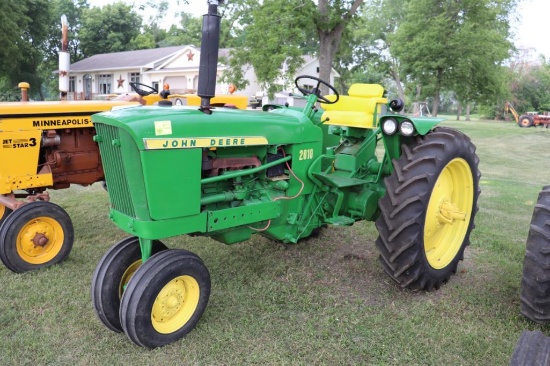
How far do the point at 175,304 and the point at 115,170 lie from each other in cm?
91

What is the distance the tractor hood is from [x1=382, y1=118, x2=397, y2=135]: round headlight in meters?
0.58

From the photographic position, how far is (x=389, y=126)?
11.8 feet

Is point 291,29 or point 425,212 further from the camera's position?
point 291,29

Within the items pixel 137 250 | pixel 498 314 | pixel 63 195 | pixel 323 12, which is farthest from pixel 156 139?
pixel 323 12

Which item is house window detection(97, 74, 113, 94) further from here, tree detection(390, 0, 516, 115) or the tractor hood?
the tractor hood

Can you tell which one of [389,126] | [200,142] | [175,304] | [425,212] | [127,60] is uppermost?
[127,60]

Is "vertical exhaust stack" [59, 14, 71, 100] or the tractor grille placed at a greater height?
"vertical exhaust stack" [59, 14, 71, 100]

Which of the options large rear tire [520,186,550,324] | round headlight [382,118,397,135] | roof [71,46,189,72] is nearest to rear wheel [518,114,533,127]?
roof [71,46,189,72]

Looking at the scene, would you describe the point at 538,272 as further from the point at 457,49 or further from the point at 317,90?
the point at 457,49

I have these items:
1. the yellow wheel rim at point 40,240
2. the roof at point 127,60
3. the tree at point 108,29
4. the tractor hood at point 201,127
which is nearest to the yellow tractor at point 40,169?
the yellow wheel rim at point 40,240

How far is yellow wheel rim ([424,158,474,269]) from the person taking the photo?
3.75 meters

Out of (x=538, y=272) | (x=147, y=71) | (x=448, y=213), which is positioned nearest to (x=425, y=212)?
(x=448, y=213)

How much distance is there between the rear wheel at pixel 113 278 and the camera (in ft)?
9.62

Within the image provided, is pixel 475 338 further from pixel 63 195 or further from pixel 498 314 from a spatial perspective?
pixel 63 195
